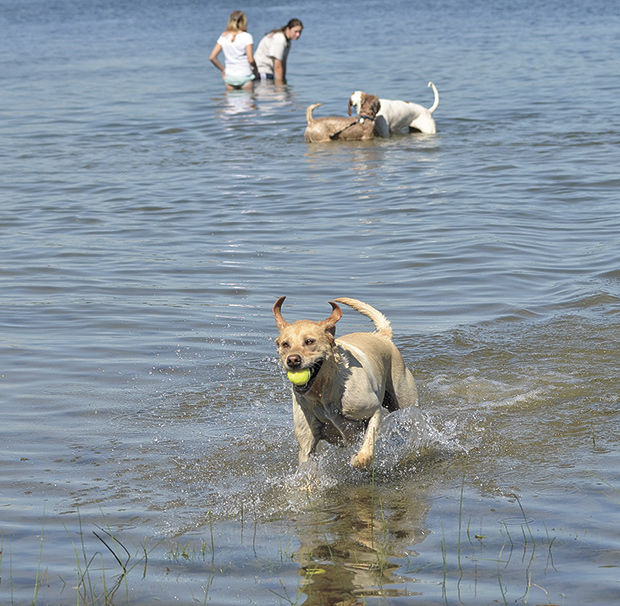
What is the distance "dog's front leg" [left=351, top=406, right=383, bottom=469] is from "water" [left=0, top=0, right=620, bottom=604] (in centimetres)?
18

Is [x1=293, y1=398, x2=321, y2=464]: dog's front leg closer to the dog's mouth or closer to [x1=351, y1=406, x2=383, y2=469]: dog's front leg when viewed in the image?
[x1=351, y1=406, x2=383, y2=469]: dog's front leg

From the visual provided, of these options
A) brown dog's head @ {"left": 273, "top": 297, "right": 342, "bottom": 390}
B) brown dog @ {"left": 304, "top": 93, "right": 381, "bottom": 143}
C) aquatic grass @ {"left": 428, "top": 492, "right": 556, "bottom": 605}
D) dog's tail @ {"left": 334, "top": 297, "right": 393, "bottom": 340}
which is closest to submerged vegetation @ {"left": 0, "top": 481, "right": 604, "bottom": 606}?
aquatic grass @ {"left": 428, "top": 492, "right": 556, "bottom": 605}

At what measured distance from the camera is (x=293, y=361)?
188 inches

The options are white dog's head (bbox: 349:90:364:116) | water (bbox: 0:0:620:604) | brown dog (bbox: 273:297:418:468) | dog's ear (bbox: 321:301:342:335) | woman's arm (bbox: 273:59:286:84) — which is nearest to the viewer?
water (bbox: 0:0:620:604)

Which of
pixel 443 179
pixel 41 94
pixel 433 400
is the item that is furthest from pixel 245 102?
pixel 433 400

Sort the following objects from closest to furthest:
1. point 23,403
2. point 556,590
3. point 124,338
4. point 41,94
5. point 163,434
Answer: point 556,590 → point 163,434 → point 23,403 → point 124,338 → point 41,94

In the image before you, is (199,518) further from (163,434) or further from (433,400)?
(433,400)

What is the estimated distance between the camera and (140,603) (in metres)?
4.09

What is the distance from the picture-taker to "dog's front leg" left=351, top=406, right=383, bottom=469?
523cm

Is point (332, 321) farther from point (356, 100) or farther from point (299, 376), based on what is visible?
point (356, 100)

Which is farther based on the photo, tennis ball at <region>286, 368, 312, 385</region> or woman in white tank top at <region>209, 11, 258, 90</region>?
woman in white tank top at <region>209, 11, 258, 90</region>

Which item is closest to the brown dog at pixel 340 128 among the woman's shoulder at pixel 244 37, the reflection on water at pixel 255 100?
the reflection on water at pixel 255 100

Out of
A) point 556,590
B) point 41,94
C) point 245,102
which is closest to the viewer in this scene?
point 556,590

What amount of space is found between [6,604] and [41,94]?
831 inches
